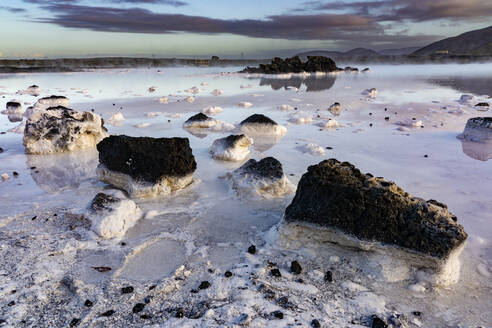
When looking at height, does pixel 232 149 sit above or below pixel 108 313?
above

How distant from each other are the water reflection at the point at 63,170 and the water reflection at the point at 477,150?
6.84 metres

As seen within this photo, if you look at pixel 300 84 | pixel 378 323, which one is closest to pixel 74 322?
pixel 378 323

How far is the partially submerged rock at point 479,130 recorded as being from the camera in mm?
7098

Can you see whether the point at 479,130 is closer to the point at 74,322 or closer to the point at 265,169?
the point at 265,169

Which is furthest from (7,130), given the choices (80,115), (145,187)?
(145,187)

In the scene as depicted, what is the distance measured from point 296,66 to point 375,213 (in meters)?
34.4

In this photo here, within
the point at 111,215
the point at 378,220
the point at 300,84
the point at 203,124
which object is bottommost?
the point at 111,215

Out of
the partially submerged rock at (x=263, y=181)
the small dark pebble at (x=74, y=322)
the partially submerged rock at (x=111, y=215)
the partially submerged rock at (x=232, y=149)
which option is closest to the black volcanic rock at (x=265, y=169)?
the partially submerged rock at (x=263, y=181)

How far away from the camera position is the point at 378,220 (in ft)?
10.2

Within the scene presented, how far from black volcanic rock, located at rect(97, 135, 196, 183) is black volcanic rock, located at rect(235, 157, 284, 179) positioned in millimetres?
885

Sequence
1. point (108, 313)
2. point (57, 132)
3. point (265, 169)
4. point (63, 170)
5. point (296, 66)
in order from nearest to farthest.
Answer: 1. point (108, 313)
2. point (265, 169)
3. point (63, 170)
4. point (57, 132)
5. point (296, 66)

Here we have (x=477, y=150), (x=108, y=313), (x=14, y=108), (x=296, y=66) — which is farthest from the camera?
(x=296, y=66)

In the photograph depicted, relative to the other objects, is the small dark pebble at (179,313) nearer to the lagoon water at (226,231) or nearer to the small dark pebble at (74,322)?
the lagoon water at (226,231)

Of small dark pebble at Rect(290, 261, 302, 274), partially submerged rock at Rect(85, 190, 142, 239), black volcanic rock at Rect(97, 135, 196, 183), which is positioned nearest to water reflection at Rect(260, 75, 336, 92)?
black volcanic rock at Rect(97, 135, 196, 183)
